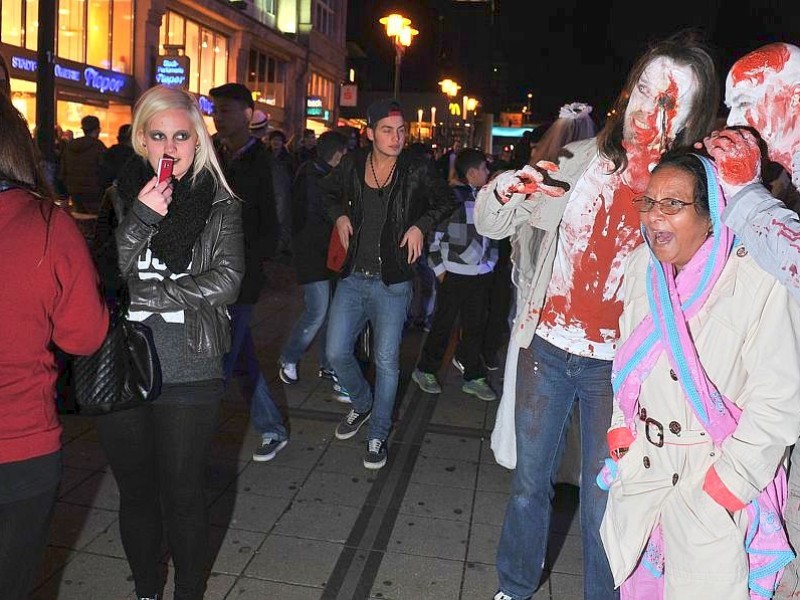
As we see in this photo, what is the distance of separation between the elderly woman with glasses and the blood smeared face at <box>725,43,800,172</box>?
1.14ft

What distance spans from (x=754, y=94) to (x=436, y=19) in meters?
62.0

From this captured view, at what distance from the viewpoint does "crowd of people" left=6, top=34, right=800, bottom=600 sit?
6.70 ft

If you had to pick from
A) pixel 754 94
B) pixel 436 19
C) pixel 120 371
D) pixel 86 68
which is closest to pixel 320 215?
pixel 120 371

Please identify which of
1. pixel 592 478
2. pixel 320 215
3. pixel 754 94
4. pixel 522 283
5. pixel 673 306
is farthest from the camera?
pixel 320 215

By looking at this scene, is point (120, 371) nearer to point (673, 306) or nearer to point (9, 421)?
point (9, 421)

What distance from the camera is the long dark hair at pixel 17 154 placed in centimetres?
204

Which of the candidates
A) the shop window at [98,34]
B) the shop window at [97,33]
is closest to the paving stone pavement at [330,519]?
the shop window at [97,33]

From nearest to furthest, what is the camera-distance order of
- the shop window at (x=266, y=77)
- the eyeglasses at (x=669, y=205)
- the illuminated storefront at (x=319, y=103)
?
the eyeglasses at (x=669, y=205), the shop window at (x=266, y=77), the illuminated storefront at (x=319, y=103)

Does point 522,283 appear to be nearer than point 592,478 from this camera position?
No

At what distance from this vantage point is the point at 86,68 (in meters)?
19.2

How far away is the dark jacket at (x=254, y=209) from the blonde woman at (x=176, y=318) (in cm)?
138

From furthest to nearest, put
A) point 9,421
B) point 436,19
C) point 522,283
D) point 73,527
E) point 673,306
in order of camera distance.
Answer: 1. point 436,19
2. point 73,527
3. point 522,283
4. point 673,306
5. point 9,421

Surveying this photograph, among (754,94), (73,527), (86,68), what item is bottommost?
(73,527)

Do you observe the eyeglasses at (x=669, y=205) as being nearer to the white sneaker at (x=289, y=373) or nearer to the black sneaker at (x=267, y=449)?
the black sneaker at (x=267, y=449)
